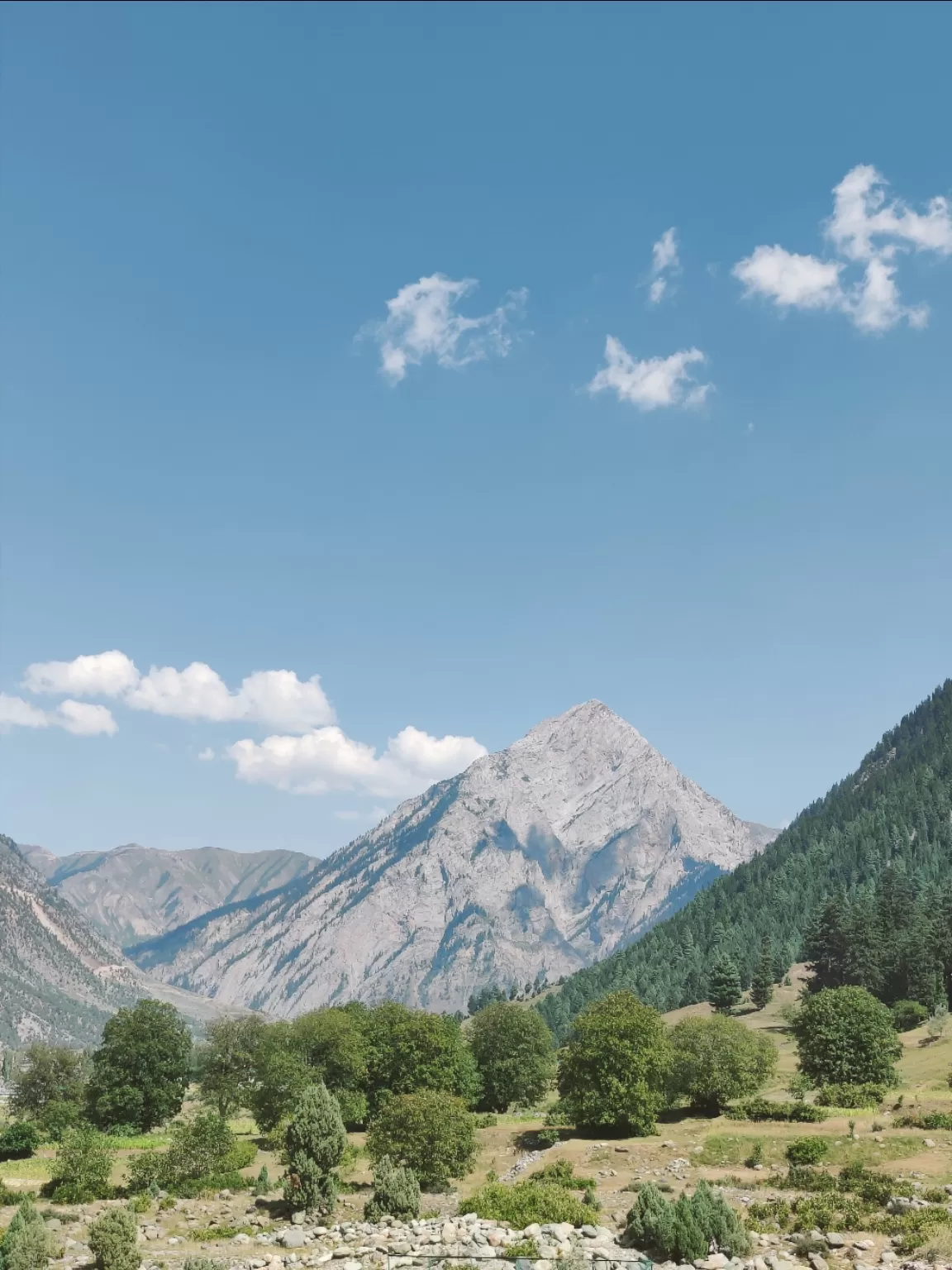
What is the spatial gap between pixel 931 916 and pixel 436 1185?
340 ft

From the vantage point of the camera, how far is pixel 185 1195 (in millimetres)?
52469

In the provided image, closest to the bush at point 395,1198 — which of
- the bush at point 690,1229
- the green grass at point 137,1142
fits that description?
the bush at point 690,1229

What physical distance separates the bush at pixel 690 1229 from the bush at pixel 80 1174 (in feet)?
109

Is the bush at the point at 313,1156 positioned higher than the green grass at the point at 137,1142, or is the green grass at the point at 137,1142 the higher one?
the bush at the point at 313,1156

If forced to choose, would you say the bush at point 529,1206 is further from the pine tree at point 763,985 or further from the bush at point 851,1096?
the pine tree at point 763,985

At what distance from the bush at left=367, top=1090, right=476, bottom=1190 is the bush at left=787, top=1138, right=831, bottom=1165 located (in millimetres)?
19380

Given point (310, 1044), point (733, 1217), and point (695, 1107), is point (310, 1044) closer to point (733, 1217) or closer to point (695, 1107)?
point (695, 1107)

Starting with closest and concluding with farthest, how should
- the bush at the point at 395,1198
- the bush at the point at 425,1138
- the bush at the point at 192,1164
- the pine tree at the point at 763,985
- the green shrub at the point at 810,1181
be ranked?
the green shrub at the point at 810,1181 → the bush at the point at 395,1198 → the bush at the point at 425,1138 → the bush at the point at 192,1164 → the pine tree at the point at 763,985

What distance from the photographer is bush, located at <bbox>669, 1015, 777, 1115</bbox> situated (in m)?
67.6

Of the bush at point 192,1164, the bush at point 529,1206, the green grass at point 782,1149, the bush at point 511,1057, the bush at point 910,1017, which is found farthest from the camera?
the bush at point 910,1017

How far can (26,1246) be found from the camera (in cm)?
3584

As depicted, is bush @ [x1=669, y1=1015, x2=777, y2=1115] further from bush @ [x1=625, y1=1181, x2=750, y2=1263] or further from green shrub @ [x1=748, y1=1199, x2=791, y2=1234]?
bush @ [x1=625, y1=1181, x2=750, y2=1263]

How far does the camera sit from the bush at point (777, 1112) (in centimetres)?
5950

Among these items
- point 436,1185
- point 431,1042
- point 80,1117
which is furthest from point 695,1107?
point 80,1117
